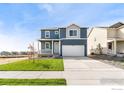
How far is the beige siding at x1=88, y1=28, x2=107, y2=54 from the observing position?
99.0ft

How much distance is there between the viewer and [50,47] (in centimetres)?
3002

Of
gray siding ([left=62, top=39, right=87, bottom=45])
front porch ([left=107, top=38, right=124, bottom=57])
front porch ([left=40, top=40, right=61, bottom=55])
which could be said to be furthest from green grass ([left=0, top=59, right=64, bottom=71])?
front porch ([left=107, top=38, right=124, bottom=57])

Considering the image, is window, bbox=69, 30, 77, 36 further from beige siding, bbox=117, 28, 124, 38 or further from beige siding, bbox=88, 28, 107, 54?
beige siding, bbox=117, 28, 124, 38

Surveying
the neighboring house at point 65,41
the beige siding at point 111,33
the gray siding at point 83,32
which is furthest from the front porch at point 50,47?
the beige siding at point 111,33

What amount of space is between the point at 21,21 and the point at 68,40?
1393cm

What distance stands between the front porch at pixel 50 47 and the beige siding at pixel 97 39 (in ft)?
20.8

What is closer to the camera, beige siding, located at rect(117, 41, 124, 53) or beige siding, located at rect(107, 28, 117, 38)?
beige siding, located at rect(117, 41, 124, 53)

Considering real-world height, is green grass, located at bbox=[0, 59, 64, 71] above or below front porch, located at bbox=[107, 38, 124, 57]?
below

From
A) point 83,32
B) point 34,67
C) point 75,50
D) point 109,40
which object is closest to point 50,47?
point 75,50

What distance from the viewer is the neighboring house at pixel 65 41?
28266 millimetres

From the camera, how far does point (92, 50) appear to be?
106ft

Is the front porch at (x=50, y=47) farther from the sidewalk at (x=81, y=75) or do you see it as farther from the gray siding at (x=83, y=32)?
the sidewalk at (x=81, y=75)

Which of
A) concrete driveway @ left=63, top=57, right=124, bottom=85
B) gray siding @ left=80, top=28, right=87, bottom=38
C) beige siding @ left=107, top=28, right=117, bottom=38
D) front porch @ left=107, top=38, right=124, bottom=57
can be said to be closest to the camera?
concrete driveway @ left=63, top=57, right=124, bottom=85
